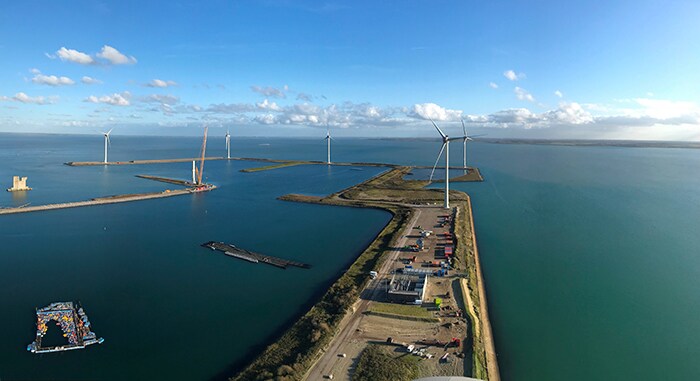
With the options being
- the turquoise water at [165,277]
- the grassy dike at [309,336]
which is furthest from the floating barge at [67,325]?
the grassy dike at [309,336]

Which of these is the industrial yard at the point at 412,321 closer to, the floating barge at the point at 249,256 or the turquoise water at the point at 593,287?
the turquoise water at the point at 593,287

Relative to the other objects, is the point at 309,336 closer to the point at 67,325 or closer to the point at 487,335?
the point at 487,335

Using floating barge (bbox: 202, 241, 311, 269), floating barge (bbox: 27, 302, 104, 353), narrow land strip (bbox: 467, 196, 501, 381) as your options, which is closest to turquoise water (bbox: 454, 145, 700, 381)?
narrow land strip (bbox: 467, 196, 501, 381)

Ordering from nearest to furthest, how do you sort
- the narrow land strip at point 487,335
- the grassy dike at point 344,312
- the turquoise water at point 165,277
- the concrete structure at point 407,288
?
the grassy dike at point 344,312
the narrow land strip at point 487,335
the turquoise water at point 165,277
the concrete structure at point 407,288

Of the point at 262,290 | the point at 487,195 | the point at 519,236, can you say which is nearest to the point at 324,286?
the point at 262,290

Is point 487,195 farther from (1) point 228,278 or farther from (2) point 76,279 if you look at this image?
(2) point 76,279
